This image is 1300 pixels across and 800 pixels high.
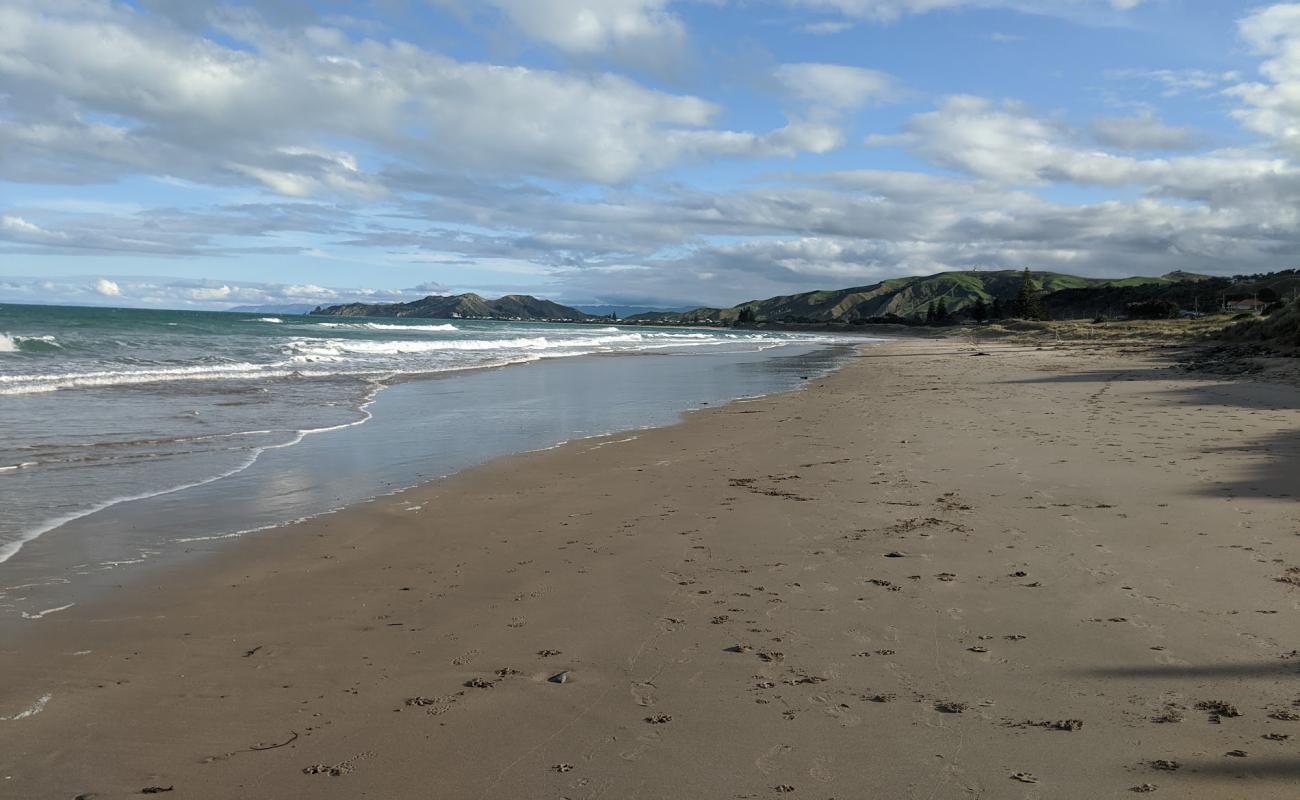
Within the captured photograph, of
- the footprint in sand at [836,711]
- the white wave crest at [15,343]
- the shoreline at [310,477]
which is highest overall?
the white wave crest at [15,343]

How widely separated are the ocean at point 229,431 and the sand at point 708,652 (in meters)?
1.11

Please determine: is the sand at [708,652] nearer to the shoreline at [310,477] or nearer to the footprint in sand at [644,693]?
the footprint in sand at [644,693]

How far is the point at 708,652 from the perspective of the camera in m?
4.65

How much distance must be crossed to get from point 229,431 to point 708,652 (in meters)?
11.5

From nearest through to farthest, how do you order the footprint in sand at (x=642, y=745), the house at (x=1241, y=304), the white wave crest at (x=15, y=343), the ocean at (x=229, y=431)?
1. the footprint in sand at (x=642, y=745)
2. the ocean at (x=229, y=431)
3. the white wave crest at (x=15, y=343)
4. the house at (x=1241, y=304)

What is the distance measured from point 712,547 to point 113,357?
28854mm

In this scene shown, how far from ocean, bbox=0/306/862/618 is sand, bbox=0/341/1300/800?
1106mm

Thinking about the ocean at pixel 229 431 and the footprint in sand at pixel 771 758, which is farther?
the ocean at pixel 229 431

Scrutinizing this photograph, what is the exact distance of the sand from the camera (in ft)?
11.2

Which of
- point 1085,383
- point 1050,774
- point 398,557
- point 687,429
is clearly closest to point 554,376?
point 687,429

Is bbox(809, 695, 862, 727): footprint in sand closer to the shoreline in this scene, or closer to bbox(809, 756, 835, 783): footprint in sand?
bbox(809, 756, 835, 783): footprint in sand

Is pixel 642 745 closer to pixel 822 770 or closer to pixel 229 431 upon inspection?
pixel 822 770

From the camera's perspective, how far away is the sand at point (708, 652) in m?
3.41

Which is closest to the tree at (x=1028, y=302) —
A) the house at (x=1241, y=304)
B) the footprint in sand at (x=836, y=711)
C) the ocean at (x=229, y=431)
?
the house at (x=1241, y=304)
